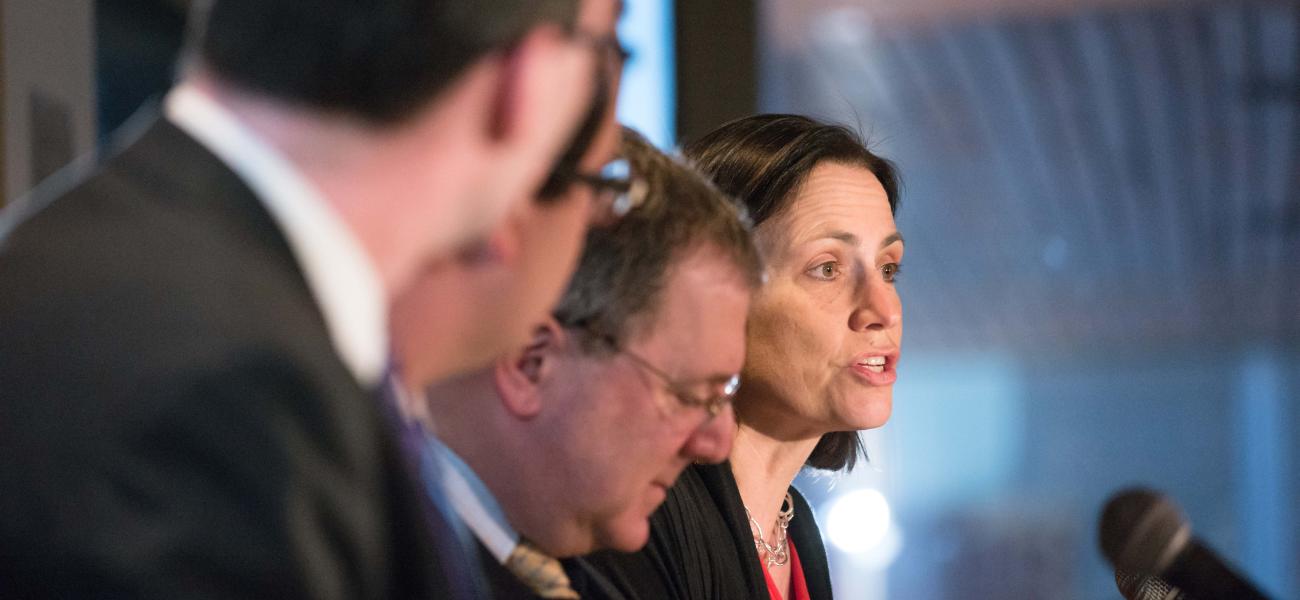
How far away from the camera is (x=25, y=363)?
508 mm

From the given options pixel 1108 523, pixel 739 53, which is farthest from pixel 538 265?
pixel 739 53

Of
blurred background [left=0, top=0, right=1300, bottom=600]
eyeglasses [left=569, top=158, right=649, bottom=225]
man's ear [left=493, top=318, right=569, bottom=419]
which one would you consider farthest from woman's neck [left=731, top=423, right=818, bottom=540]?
eyeglasses [left=569, top=158, right=649, bottom=225]

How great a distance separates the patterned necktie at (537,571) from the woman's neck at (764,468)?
630 mm

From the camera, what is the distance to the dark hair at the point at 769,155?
1698mm

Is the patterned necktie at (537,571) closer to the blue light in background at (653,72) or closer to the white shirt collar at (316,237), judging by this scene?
the white shirt collar at (316,237)

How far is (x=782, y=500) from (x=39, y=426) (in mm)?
1363

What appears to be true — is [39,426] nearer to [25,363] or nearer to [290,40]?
[25,363]

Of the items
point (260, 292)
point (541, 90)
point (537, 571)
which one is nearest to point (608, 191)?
point (541, 90)

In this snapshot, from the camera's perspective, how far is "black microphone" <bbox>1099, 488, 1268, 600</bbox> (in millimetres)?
883

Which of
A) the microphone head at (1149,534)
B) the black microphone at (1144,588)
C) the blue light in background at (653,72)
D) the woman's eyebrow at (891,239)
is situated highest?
the blue light in background at (653,72)

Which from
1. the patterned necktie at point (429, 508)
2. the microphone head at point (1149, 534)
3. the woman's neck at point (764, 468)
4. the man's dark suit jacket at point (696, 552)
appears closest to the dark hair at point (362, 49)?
the patterned necktie at point (429, 508)

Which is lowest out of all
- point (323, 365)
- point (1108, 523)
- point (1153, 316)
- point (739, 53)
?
point (1108, 523)

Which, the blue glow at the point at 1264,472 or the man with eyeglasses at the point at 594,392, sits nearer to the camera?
the man with eyeglasses at the point at 594,392

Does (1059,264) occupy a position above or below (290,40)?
above
